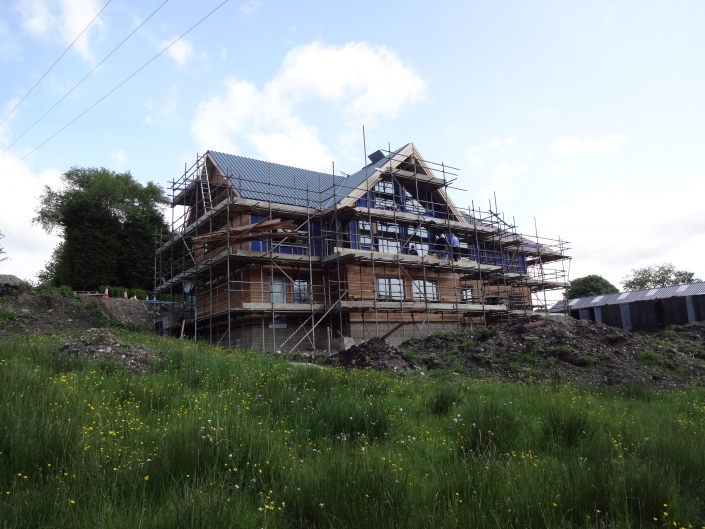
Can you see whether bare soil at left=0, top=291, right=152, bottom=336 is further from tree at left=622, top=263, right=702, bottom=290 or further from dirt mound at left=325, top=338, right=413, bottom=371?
tree at left=622, top=263, right=702, bottom=290

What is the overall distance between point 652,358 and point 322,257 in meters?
13.5

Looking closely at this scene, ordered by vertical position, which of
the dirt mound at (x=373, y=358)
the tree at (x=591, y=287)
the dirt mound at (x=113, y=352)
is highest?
the tree at (x=591, y=287)

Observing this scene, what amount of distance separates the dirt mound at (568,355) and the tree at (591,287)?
131ft

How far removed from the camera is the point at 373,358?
15547 millimetres

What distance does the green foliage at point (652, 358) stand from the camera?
15.1 meters

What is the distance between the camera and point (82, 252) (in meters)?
35.3

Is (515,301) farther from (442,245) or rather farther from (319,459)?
(319,459)

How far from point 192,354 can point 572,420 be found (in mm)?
8301

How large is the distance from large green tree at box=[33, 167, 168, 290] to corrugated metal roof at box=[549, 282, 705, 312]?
31803mm

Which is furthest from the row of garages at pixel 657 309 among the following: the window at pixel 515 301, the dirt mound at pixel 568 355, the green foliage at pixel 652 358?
the green foliage at pixel 652 358

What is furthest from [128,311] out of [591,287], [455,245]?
[591,287]

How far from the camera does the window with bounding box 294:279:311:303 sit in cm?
2345

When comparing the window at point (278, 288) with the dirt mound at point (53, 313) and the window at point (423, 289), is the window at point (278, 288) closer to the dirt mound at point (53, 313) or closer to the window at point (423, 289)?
the window at point (423, 289)

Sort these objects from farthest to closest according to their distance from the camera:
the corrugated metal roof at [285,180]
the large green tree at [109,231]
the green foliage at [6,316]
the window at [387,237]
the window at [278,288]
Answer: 1. the large green tree at [109,231]
2. the window at [387,237]
3. the corrugated metal roof at [285,180]
4. the window at [278,288]
5. the green foliage at [6,316]
